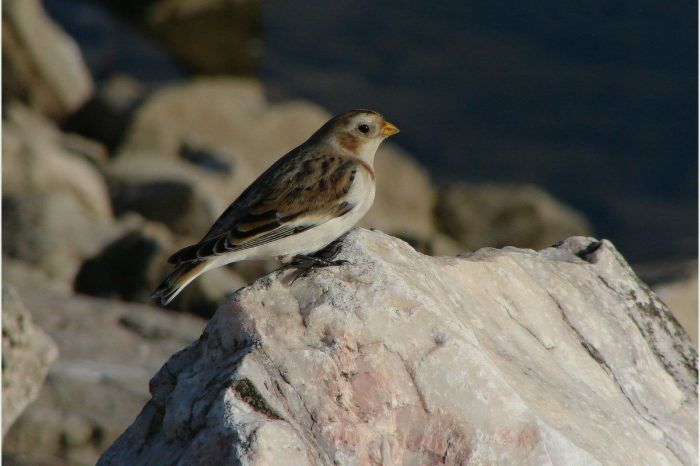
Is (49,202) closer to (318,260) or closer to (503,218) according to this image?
(503,218)

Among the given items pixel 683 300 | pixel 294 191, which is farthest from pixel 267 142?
pixel 294 191

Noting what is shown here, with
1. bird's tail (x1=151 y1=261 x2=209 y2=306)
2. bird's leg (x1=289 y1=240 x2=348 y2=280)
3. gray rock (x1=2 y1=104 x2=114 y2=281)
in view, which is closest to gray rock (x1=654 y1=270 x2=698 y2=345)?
bird's leg (x1=289 y1=240 x2=348 y2=280)

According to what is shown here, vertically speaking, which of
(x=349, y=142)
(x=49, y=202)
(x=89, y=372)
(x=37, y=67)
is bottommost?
(x=37, y=67)

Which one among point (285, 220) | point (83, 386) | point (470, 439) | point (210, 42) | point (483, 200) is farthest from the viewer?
point (210, 42)

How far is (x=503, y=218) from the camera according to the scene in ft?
44.7

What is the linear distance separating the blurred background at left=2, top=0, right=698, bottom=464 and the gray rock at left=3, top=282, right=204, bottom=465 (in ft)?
0.05

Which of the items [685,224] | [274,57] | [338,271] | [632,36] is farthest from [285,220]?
[274,57]

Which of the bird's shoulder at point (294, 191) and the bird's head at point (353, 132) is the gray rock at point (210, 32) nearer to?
the bird's head at point (353, 132)

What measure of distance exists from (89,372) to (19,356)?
1.70m

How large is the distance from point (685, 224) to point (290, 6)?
10.9 meters

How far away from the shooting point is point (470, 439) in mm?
3176

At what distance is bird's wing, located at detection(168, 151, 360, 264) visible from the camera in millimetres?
4379

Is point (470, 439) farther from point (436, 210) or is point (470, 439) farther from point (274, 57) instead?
point (274, 57)

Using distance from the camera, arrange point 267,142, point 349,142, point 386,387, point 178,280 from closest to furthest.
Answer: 1. point 386,387
2. point 178,280
3. point 349,142
4. point 267,142
